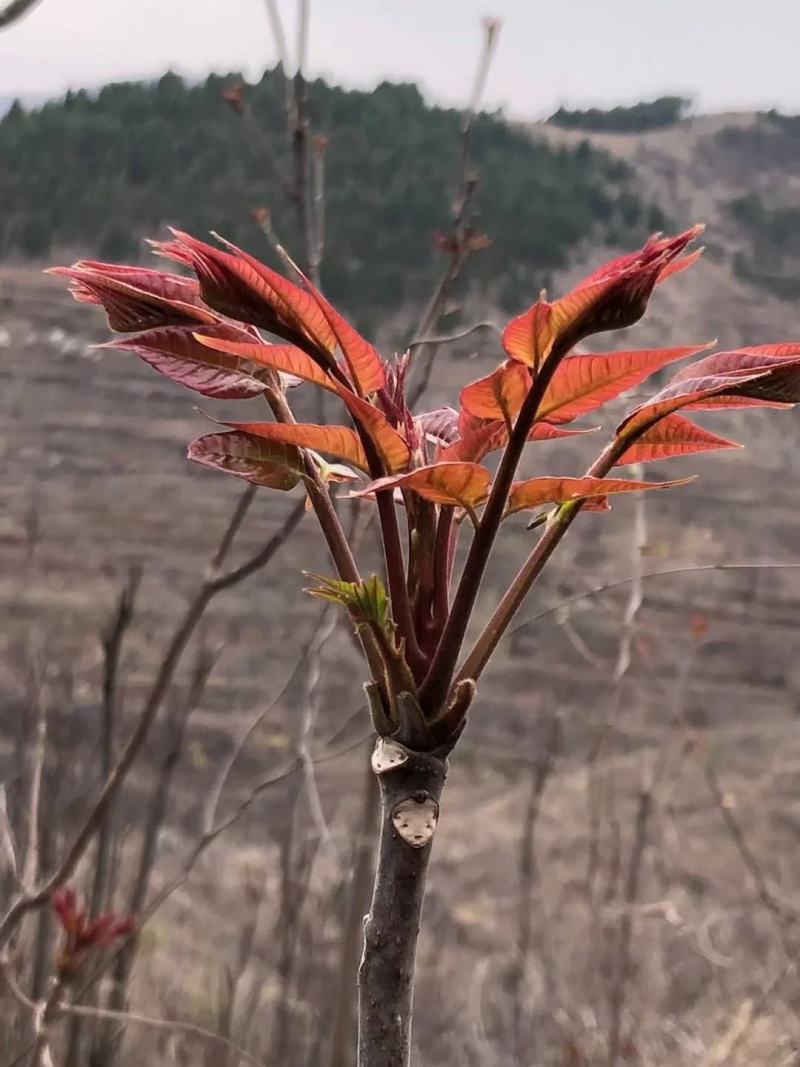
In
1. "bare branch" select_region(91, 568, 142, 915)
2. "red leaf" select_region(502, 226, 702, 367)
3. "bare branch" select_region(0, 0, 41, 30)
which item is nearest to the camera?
"red leaf" select_region(502, 226, 702, 367)

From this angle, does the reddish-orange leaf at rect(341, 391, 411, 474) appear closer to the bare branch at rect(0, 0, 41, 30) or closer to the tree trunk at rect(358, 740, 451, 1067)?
the tree trunk at rect(358, 740, 451, 1067)

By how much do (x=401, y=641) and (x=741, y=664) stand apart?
4234mm

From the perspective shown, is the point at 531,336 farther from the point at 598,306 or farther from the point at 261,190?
the point at 261,190

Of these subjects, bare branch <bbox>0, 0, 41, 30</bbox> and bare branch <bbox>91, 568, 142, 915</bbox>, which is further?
bare branch <bbox>91, 568, 142, 915</bbox>

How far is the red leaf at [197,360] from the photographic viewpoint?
0.24 meters

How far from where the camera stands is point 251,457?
248 millimetres

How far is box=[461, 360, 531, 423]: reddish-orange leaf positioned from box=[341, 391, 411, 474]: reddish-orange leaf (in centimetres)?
2

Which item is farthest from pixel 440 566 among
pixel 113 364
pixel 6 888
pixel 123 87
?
pixel 113 364

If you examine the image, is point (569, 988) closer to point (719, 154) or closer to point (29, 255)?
point (29, 255)

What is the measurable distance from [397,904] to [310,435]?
117 millimetres

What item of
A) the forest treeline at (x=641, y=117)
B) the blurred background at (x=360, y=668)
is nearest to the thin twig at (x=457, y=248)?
the blurred background at (x=360, y=668)

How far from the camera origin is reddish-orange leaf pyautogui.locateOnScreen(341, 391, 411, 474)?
22 centimetres

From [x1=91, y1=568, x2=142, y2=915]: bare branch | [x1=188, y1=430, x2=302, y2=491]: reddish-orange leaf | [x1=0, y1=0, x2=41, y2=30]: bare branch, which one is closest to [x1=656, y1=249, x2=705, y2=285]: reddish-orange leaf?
[x1=188, y1=430, x2=302, y2=491]: reddish-orange leaf

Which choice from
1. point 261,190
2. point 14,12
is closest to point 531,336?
point 14,12
